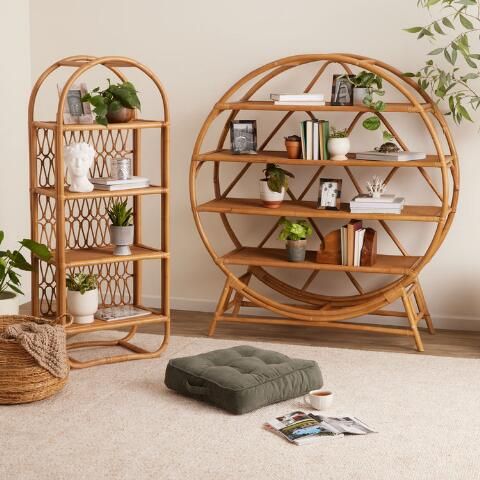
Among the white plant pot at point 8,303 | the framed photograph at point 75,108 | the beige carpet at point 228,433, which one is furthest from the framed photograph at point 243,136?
the white plant pot at point 8,303

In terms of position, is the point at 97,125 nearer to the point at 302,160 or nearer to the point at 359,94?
the point at 302,160

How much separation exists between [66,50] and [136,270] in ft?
5.04

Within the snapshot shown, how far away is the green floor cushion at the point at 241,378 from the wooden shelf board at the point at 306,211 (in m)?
0.88

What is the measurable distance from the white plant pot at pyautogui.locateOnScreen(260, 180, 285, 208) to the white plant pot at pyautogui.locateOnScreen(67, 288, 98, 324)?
3.36ft

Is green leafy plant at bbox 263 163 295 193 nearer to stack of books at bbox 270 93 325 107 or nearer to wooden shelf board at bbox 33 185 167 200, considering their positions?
stack of books at bbox 270 93 325 107

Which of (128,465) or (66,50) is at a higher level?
(66,50)

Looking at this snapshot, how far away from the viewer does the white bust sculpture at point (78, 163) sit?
404cm

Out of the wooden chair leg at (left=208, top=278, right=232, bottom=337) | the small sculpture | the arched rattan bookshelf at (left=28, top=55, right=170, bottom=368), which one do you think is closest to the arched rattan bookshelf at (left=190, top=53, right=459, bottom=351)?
the wooden chair leg at (left=208, top=278, right=232, bottom=337)

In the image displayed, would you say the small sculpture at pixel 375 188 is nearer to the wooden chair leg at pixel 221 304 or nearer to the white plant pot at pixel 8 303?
the wooden chair leg at pixel 221 304

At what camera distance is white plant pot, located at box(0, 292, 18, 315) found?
4398 mm

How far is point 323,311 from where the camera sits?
4.64 meters

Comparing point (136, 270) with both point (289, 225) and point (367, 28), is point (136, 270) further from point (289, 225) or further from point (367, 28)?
point (367, 28)

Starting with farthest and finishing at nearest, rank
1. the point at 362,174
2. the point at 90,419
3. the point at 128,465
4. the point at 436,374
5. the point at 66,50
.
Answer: the point at 66,50
the point at 362,174
the point at 436,374
the point at 90,419
the point at 128,465

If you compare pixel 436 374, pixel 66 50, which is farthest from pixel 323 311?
pixel 66 50
